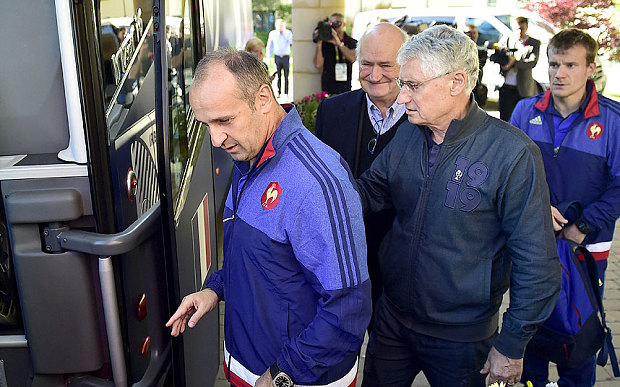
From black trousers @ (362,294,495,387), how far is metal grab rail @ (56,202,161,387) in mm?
925

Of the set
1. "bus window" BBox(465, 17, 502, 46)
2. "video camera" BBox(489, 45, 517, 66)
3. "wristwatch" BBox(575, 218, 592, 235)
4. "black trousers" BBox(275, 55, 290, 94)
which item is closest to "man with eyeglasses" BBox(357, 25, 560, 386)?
"wristwatch" BBox(575, 218, 592, 235)

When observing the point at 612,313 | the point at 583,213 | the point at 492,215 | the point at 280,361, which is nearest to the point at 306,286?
the point at 280,361

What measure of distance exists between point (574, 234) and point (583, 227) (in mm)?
53

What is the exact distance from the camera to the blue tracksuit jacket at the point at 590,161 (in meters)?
2.56

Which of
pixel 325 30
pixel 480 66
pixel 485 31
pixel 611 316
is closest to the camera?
pixel 611 316

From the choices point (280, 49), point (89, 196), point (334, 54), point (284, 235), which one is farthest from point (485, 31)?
point (284, 235)

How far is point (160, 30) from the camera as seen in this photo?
1696 mm

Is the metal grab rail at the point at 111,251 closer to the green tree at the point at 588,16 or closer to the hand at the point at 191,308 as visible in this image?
the hand at the point at 191,308

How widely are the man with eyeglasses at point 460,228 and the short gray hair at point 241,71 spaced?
58cm

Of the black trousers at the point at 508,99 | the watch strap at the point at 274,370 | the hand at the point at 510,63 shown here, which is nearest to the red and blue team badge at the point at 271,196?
the watch strap at the point at 274,370

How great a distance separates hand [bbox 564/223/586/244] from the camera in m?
2.57

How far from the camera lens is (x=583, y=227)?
255 centimetres

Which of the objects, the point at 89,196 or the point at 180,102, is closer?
the point at 89,196

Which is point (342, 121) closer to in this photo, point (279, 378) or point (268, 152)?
point (268, 152)
